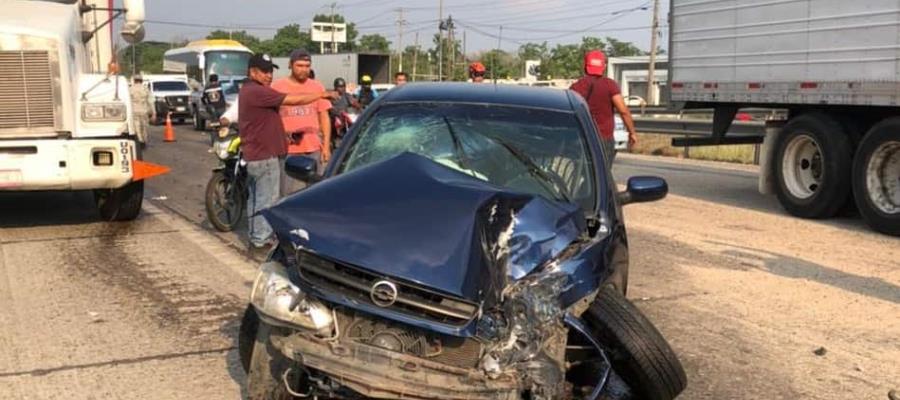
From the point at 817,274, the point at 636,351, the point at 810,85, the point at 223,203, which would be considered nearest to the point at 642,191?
the point at 636,351

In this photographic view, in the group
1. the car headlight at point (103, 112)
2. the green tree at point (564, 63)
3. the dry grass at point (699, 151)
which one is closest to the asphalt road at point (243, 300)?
the car headlight at point (103, 112)

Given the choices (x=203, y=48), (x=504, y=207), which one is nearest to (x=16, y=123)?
(x=504, y=207)

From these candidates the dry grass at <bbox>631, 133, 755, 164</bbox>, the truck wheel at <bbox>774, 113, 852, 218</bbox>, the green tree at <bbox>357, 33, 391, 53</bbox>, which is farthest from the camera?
the green tree at <bbox>357, 33, 391, 53</bbox>

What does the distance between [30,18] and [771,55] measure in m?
8.13

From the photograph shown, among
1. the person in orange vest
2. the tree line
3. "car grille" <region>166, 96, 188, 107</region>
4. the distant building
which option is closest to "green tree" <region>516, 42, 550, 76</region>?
the tree line

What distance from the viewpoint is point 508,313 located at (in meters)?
3.37

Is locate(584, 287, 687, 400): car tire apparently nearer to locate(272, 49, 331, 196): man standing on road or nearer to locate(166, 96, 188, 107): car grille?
locate(272, 49, 331, 196): man standing on road

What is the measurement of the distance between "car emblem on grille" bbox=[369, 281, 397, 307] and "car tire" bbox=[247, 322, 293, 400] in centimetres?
54

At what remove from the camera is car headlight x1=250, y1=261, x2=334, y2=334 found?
3371 millimetres

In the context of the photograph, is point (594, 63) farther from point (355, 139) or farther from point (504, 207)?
point (504, 207)

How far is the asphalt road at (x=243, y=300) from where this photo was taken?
4.88m

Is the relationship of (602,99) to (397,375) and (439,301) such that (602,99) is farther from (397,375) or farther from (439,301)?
(397,375)

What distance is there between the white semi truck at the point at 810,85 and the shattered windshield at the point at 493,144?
5.54 metres

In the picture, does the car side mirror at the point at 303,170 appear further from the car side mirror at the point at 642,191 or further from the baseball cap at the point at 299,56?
the baseball cap at the point at 299,56
